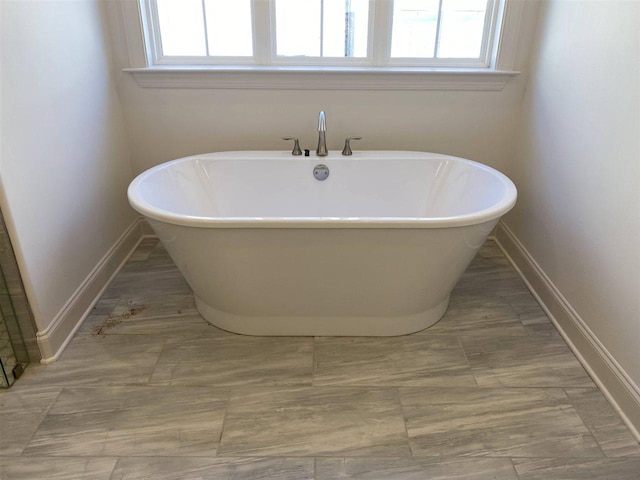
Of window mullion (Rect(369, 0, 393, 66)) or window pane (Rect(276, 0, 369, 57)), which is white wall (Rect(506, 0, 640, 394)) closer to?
window mullion (Rect(369, 0, 393, 66))

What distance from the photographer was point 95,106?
2162mm

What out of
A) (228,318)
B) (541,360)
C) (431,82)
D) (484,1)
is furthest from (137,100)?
(541,360)

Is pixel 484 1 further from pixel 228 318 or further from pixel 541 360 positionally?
pixel 228 318

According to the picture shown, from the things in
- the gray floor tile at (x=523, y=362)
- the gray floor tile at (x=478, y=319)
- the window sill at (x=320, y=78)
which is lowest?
the gray floor tile at (x=523, y=362)

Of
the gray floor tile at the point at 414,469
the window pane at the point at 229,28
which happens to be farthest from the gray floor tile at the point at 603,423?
the window pane at the point at 229,28

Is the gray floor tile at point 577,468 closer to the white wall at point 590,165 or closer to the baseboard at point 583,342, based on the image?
the baseboard at point 583,342

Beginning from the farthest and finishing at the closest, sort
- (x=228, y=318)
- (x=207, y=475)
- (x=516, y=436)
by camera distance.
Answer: (x=228, y=318)
(x=516, y=436)
(x=207, y=475)

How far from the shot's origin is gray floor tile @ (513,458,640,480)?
52.9 inches

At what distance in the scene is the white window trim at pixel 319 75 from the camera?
2289 millimetres

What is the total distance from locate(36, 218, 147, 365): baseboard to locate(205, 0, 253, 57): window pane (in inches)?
43.4

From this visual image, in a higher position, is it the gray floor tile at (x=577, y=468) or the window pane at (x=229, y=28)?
the window pane at (x=229, y=28)

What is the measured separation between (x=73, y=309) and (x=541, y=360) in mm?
1932

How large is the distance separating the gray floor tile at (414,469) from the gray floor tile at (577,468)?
0.05 metres

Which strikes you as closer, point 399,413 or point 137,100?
point 399,413
